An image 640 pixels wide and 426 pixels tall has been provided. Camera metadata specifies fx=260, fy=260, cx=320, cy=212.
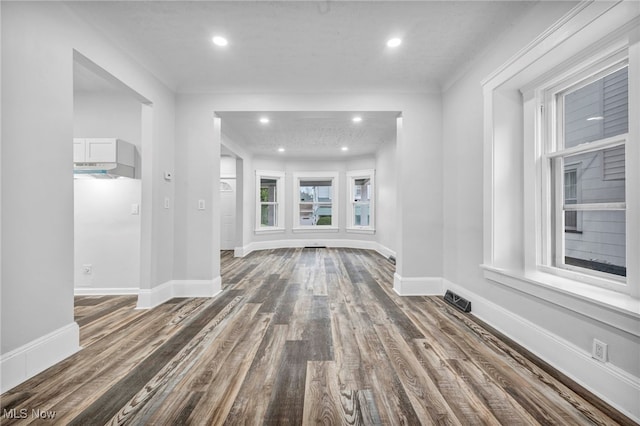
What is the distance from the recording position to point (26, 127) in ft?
5.26

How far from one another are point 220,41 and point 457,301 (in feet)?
11.3

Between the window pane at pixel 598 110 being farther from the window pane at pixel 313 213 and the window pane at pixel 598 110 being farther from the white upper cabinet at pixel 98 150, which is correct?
the window pane at pixel 313 213

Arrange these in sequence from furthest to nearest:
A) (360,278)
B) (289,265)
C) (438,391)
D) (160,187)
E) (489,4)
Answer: (289,265) → (360,278) → (160,187) → (489,4) → (438,391)

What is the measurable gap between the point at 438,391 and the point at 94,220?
390 centimetres

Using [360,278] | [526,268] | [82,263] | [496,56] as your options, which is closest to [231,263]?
[82,263]

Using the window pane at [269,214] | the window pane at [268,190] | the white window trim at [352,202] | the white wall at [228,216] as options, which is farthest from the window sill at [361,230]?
the white wall at [228,216]

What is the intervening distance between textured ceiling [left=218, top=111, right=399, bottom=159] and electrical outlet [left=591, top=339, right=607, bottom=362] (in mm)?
2744

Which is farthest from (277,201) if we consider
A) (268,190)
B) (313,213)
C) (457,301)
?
(457,301)

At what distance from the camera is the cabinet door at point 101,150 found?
2766mm

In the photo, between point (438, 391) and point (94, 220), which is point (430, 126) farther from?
point (94, 220)

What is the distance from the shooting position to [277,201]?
24.3 ft

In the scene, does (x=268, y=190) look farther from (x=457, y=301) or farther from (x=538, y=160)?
(x=538, y=160)

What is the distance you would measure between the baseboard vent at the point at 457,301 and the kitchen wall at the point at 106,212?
12.1ft

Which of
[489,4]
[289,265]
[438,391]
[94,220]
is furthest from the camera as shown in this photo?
[289,265]
